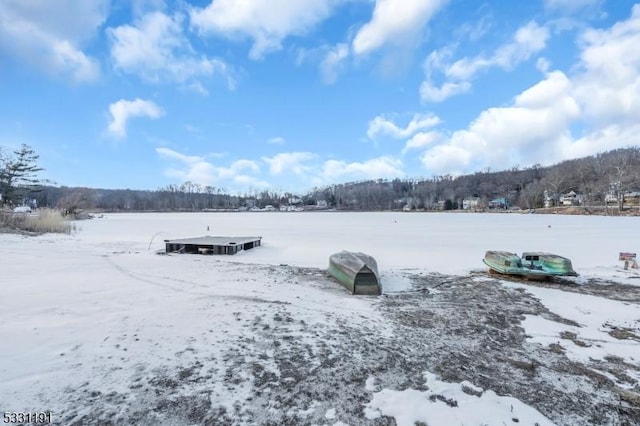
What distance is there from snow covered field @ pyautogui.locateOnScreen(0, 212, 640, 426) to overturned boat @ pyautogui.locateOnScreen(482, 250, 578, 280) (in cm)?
70

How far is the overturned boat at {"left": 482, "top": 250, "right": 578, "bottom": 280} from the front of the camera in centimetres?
759

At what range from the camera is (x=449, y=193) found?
108 m

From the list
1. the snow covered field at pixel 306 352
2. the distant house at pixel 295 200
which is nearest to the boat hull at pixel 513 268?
the snow covered field at pixel 306 352

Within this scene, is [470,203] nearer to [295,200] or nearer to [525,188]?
[525,188]

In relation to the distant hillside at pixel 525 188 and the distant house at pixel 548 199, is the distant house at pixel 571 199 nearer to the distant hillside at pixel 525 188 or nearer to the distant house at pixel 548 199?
the distant hillside at pixel 525 188

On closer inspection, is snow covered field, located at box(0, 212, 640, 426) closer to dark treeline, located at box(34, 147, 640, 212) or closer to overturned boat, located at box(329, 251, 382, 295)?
overturned boat, located at box(329, 251, 382, 295)

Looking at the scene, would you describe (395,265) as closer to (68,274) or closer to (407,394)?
(407,394)

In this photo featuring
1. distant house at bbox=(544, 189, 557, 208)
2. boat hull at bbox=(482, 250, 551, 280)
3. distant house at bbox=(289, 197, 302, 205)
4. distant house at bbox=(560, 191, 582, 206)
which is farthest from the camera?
distant house at bbox=(289, 197, 302, 205)

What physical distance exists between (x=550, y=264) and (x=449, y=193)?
348 ft

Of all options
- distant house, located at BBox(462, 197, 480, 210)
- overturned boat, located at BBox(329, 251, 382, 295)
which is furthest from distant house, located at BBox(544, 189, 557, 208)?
overturned boat, located at BBox(329, 251, 382, 295)

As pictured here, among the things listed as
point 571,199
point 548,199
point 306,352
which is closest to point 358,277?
point 306,352

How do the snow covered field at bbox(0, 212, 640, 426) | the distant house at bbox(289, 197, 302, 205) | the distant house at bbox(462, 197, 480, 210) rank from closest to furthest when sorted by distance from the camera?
the snow covered field at bbox(0, 212, 640, 426), the distant house at bbox(462, 197, 480, 210), the distant house at bbox(289, 197, 302, 205)

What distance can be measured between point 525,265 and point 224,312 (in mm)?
7241

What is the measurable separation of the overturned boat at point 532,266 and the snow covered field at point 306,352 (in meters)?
0.70
